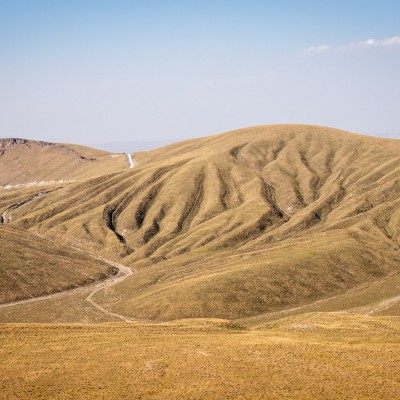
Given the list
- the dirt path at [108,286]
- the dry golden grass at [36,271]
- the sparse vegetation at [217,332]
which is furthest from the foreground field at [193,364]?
the dry golden grass at [36,271]

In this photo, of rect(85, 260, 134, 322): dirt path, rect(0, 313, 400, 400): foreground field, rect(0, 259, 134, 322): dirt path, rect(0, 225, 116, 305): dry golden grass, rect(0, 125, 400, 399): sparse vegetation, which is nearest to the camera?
rect(0, 313, 400, 400): foreground field

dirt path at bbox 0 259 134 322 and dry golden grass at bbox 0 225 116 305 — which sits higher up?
dry golden grass at bbox 0 225 116 305

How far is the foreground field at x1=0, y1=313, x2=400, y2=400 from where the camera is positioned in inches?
1932

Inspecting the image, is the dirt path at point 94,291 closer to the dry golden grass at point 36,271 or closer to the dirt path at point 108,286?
the dirt path at point 108,286

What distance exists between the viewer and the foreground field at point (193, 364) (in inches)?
1932

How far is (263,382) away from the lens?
51062 mm

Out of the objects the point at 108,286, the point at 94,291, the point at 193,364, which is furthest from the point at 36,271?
the point at 193,364

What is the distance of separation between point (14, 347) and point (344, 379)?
44859mm

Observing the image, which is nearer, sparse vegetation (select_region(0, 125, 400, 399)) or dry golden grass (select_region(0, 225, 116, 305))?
sparse vegetation (select_region(0, 125, 400, 399))

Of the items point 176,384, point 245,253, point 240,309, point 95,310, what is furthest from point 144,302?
point 176,384

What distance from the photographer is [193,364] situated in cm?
5681

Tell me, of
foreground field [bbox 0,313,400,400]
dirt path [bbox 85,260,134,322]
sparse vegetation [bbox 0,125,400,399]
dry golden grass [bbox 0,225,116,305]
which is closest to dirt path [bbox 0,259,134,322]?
dirt path [bbox 85,260,134,322]

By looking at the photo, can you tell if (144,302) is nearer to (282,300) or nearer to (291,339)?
(282,300)

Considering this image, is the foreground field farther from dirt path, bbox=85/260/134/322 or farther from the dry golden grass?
the dry golden grass
